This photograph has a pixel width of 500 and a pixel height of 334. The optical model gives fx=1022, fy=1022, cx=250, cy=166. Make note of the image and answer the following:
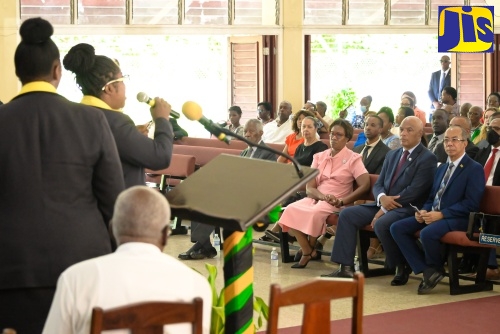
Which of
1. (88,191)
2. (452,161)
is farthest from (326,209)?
(88,191)

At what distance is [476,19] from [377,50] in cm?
1011

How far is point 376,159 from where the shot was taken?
891cm

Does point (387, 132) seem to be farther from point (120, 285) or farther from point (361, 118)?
point (120, 285)

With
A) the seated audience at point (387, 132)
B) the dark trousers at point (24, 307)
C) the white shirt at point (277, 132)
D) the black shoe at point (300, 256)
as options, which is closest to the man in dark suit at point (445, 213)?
the black shoe at point (300, 256)

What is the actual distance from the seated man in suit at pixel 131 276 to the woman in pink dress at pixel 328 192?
5465 mm

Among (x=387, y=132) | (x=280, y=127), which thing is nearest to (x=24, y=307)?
(x=387, y=132)

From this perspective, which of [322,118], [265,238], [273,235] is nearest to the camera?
[273,235]

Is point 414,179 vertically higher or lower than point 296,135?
lower

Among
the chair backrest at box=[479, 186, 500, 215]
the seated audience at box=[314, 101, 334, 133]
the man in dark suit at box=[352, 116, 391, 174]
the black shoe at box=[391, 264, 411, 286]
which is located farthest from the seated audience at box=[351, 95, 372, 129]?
the chair backrest at box=[479, 186, 500, 215]

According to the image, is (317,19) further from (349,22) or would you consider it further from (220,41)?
(220,41)

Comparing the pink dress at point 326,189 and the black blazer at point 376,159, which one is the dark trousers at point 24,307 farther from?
the black blazer at point 376,159

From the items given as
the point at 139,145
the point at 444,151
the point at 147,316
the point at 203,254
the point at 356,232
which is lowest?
the point at 203,254

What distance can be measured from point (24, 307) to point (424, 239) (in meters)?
4.46

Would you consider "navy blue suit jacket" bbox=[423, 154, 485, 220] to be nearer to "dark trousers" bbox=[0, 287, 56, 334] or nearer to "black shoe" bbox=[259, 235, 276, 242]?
"black shoe" bbox=[259, 235, 276, 242]
